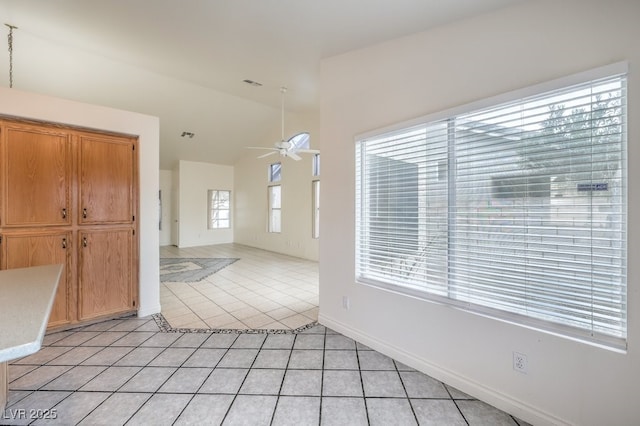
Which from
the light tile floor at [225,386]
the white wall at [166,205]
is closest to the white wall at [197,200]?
the white wall at [166,205]

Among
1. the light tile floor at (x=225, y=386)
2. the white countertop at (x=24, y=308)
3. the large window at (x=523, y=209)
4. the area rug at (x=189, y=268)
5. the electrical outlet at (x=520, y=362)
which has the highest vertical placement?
the large window at (x=523, y=209)

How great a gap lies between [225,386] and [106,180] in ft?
8.29

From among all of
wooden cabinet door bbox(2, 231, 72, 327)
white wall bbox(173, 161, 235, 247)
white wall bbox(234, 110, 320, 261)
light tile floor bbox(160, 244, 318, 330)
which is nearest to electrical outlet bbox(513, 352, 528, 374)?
light tile floor bbox(160, 244, 318, 330)

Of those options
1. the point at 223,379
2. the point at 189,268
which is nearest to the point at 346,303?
the point at 223,379

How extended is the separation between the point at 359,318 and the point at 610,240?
190 centimetres

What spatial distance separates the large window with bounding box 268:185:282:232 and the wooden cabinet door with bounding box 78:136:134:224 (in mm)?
5039

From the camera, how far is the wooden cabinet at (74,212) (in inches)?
98.3

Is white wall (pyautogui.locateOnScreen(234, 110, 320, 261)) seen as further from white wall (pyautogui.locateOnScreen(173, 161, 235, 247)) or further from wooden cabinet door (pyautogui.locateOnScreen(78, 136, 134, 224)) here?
wooden cabinet door (pyautogui.locateOnScreen(78, 136, 134, 224))

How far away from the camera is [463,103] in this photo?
1932mm

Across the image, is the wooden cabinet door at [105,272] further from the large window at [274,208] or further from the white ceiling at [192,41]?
the large window at [274,208]

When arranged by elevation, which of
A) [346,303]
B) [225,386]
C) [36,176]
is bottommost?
[225,386]

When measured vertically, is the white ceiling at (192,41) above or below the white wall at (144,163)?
above

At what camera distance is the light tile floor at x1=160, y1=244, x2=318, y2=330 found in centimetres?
312

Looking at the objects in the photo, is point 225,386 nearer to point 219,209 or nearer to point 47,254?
point 47,254
